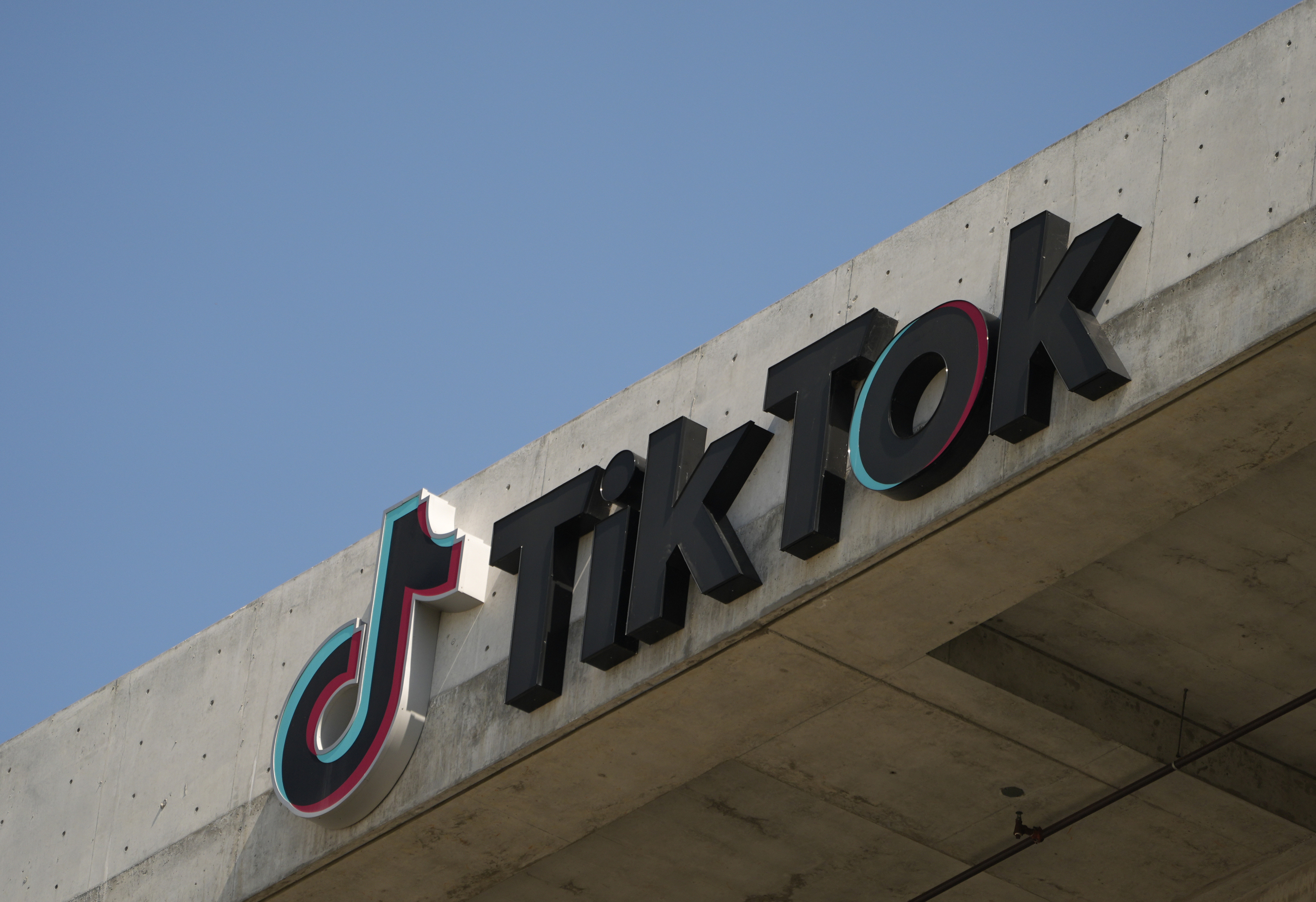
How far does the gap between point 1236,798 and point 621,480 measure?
4978 mm

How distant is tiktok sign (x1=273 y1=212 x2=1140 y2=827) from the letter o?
0.01 metres

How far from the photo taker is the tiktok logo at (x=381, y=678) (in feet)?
45.0

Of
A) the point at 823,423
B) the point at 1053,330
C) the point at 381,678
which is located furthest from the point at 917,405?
the point at 381,678

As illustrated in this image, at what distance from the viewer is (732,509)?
12336 mm

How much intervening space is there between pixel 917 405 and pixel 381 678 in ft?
14.8

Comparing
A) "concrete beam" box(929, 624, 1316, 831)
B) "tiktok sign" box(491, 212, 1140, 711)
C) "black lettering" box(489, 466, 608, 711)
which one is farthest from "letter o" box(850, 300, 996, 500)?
"black lettering" box(489, 466, 608, 711)

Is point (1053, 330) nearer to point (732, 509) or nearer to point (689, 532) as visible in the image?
point (732, 509)

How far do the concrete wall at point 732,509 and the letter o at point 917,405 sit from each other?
0.15 m

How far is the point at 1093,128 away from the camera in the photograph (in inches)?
446

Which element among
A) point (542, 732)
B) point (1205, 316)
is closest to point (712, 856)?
point (542, 732)

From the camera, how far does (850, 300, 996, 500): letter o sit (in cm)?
1098

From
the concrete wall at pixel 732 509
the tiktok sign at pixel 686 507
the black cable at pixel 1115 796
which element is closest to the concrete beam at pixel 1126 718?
Result: the black cable at pixel 1115 796

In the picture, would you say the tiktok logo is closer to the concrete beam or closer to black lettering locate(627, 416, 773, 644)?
black lettering locate(627, 416, 773, 644)

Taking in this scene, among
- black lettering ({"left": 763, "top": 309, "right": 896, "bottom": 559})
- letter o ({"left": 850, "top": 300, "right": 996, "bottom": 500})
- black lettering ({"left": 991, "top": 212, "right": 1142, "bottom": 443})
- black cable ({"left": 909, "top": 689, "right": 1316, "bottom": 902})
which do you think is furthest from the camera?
black cable ({"left": 909, "top": 689, "right": 1316, "bottom": 902})
